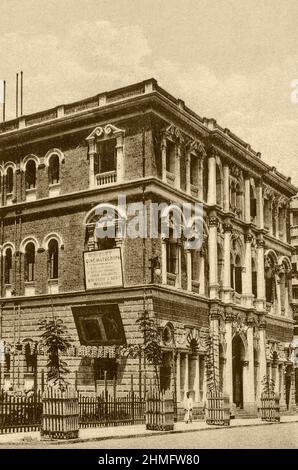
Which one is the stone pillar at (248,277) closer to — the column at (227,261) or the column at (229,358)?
the column at (227,261)

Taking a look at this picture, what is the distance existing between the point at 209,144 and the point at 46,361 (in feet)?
40.2

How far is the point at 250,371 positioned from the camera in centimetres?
3859

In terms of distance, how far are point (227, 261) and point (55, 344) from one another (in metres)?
10.0

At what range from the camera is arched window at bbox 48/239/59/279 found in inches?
1362

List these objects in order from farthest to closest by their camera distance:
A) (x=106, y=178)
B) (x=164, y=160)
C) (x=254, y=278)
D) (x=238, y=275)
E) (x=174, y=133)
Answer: (x=254, y=278) < (x=238, y=275) < (x=174, y=133) < (x=106, y=178) < (x=164, y=160)

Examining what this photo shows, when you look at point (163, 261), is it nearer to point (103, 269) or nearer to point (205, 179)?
point (103, 269)

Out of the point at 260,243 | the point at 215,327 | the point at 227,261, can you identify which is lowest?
the point at 215,327

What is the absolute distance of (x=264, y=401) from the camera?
3312 cm

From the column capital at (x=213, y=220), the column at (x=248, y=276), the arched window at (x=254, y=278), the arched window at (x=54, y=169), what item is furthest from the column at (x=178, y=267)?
the arched window at (x=254, y=278)

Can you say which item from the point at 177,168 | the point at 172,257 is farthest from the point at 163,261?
the point at 177,168

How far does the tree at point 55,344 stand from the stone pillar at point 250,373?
10.1 meters
